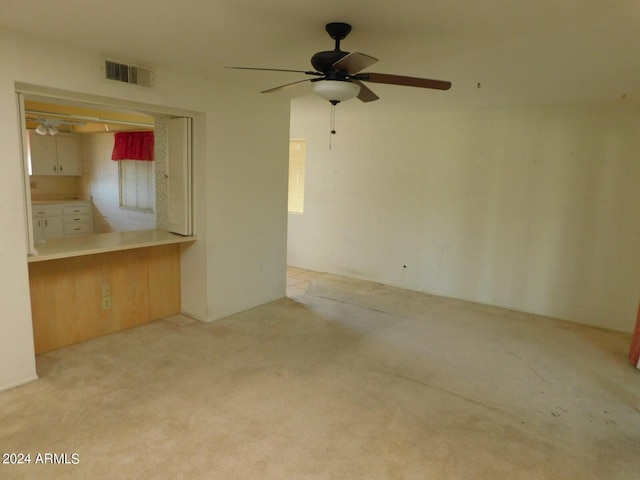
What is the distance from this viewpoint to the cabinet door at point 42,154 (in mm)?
6703

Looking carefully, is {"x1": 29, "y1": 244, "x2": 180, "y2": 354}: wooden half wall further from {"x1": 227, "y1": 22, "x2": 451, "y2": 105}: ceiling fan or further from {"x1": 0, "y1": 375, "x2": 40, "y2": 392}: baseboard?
{"x1": 227, "y1": 22, "x2": 451, "y2": 105}: ceiling fan

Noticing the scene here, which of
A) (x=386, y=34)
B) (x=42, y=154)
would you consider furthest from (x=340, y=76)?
(x=42, y=154)

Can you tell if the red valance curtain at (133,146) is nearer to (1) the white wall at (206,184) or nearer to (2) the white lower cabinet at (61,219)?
(2) the white lower cabinet at (61,219)

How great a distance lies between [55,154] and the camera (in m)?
7.03

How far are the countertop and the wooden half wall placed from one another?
5.5 inches

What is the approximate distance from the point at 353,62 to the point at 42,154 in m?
6.82

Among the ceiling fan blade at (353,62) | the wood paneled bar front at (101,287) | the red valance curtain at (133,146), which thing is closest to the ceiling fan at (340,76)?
the ceiling fan blade at (353,62)

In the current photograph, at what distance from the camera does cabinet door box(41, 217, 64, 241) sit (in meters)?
6.62

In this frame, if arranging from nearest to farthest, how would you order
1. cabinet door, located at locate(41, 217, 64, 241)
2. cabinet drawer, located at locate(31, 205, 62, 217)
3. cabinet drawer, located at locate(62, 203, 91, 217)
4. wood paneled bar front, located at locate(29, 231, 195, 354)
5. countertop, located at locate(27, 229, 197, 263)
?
1. countertop, located at locate(27, 229, 197, 263)
2. wood paneled bar front, located at locate(29, 231, 195, 354)
3. cabinet drawer, located at locate(31, 205, 62, 217)
4. cabinet door, located at locate(41, 217, 64, 241)
5. cabinet drawer, located at locate(62, 203, 91, 217)

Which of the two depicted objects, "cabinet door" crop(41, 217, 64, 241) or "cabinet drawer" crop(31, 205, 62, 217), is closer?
"cabinet drawer" crop(31, 205, 62, 217)

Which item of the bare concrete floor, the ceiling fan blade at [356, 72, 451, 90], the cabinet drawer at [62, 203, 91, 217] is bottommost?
the bare concrete floor

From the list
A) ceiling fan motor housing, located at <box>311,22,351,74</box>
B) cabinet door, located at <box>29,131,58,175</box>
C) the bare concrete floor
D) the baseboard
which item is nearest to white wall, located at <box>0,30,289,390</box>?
the baseboard

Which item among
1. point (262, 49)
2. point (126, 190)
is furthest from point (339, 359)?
point (126, 190)

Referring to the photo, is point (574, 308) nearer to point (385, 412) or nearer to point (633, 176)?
point (633, 176)
